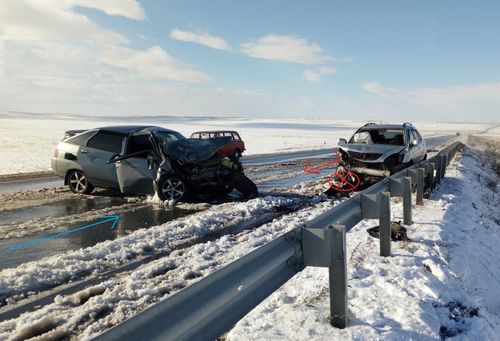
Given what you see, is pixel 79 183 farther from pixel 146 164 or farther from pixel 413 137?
pixel 413 137

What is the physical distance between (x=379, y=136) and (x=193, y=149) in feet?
18.6

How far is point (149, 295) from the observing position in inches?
155

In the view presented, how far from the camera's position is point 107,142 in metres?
9.60

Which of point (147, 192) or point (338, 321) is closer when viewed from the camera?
point (338, 321)

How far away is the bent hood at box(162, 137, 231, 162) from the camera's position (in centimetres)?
870

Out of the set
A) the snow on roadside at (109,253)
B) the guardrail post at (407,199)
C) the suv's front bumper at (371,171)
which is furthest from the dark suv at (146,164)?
the guardrail post at (407,199)

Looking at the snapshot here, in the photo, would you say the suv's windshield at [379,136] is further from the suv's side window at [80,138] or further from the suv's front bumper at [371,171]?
the suv's side window at [80,138]

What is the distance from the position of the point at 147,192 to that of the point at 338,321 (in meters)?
6.61

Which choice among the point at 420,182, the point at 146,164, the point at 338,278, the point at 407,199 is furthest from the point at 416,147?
the point at 338,278

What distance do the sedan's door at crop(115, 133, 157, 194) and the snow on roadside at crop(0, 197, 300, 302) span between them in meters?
1.92

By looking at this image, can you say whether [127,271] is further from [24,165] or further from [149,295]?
[24,165]

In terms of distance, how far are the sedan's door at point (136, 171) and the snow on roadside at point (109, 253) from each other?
75.6 inches

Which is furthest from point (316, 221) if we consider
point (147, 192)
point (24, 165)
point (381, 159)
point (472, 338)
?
point (24, 165)

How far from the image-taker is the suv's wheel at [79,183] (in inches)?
382
